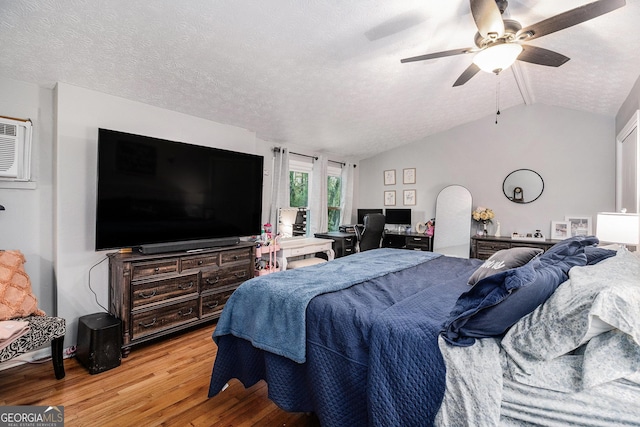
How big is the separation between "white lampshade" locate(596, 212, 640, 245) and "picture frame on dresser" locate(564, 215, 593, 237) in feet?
6.36

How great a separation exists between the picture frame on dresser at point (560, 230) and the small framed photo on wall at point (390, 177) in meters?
2.52

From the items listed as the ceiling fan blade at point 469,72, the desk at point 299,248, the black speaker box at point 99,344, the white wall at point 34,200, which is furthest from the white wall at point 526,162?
the white wall at point 34,200

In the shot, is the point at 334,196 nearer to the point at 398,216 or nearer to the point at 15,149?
the point at 398,216

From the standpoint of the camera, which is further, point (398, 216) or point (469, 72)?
point (398, 216)

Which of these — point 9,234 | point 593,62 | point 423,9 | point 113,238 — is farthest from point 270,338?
point 593,62

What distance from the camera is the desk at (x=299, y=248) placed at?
155 inches

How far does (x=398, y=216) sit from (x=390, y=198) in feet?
1.58

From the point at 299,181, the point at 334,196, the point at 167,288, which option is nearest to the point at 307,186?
the point at 299,181

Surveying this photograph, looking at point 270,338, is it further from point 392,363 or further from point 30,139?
point 30,139

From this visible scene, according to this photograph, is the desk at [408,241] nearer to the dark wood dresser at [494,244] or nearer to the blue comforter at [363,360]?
the dark wood dresser at [494,244]

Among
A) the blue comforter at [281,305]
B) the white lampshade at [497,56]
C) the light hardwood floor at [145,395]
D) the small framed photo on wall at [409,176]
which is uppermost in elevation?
the white lampshade at [497,56]

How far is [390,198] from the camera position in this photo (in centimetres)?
573

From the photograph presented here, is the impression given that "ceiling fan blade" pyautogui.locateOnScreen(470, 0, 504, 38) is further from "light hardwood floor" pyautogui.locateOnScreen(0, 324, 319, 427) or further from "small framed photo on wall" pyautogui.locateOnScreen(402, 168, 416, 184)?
"small framed photo on wall" pyautogui.locateOnScreen(402, 168, 416, 184)

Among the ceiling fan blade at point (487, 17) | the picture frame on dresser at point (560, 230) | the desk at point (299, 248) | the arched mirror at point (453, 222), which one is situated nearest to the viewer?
the ceiling fan blade at point (487, 17)
